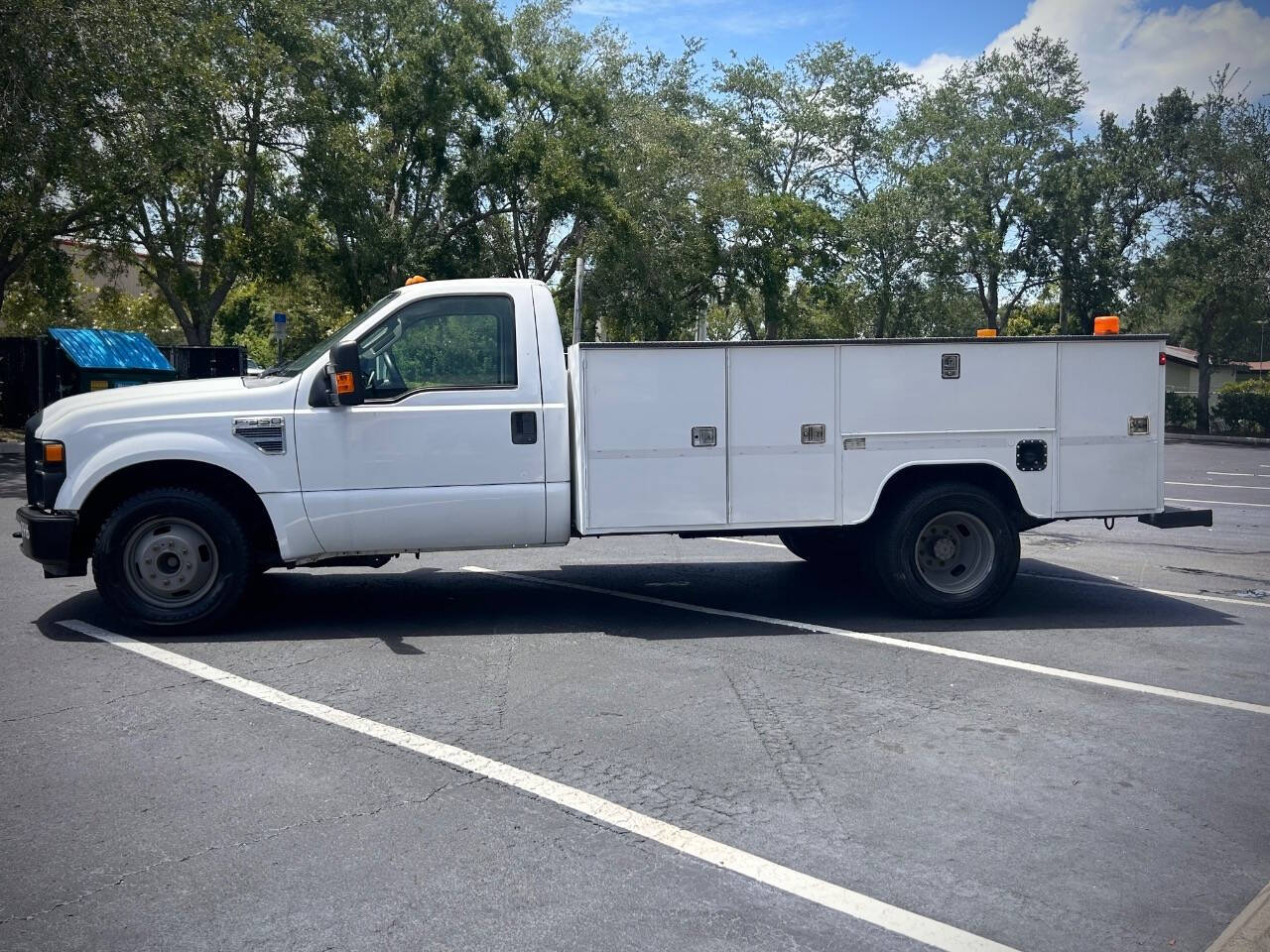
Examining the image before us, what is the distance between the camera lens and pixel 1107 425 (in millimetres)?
8031

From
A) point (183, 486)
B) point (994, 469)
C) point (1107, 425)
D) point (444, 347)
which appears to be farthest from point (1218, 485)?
point (183, 486)

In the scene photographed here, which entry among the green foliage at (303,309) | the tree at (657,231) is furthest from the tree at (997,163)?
the green foliage at (303,309)

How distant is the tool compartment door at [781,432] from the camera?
7664 millimetres

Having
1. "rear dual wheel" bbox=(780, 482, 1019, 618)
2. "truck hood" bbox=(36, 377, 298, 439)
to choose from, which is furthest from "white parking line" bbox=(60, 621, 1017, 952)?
"rear dual wheel" bbox=(780, 482, 1019, 618)

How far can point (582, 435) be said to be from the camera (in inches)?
295

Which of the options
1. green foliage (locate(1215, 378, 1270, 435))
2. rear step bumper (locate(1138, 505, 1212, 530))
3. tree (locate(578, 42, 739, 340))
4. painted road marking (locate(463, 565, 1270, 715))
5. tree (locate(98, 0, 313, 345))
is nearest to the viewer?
painted road marking (locate(463, 565, 1270, 715))

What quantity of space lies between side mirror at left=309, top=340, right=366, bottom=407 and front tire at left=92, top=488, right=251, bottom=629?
0.96 m

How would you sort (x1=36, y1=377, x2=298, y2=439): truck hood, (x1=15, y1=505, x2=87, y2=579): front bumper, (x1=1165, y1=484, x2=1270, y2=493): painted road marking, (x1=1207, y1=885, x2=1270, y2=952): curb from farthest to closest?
(x1=1165, y1=484, x2=1270, y2=493): painted road marking → (x1=36, y1=377, x2=298, y2=439): truck hood → (x1=15, y1=505, x2=87, y2=579): front bumper → (x1=1207, y1=885, x2=1270, y2=952): curb

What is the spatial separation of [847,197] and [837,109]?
12.0 feet

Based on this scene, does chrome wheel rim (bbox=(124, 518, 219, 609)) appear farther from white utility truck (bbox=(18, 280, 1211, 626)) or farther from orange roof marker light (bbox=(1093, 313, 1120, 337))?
orange roof marker light (bbox=(1093, 313, 1120, 337))

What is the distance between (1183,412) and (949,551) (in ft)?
121

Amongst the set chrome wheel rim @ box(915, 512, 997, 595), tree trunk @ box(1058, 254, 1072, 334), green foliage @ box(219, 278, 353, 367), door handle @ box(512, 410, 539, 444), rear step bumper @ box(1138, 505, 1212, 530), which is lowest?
chrome wheel rim @ box(915, 512, 997, 595)

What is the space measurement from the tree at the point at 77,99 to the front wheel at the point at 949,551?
50.3ft

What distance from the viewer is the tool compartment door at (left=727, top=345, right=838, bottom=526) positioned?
25.1 feet
